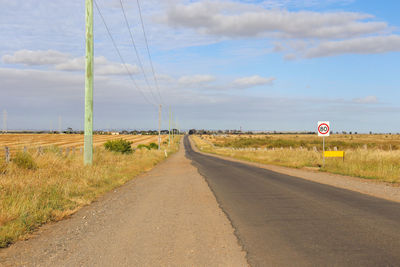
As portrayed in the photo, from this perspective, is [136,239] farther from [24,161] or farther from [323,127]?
[323,127]

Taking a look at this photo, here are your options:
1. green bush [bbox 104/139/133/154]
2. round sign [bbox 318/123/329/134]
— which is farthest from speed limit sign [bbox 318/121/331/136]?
green bush [bbox 104/139/133/154]

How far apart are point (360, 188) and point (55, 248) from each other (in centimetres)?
1151

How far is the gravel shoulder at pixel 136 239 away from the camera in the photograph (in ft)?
17.1

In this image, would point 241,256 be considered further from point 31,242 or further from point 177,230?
point 31,242

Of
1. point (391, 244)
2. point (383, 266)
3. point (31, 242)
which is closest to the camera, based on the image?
point (383, 266)

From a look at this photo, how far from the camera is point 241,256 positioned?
17.5ft

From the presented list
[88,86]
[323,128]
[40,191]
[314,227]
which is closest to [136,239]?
[314,227]

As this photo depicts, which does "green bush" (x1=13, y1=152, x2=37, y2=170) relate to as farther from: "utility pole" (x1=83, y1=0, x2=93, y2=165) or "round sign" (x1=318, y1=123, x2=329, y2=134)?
"round sign" (x1=318, y1=123, x2=329, y2=134)

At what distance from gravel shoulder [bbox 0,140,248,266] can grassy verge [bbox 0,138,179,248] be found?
0.35 metres

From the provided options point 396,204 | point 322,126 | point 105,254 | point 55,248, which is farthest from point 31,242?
point 322,126

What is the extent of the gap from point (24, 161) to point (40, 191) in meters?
5.63

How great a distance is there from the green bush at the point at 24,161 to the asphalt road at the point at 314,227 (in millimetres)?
8461

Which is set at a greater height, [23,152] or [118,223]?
[23,152]

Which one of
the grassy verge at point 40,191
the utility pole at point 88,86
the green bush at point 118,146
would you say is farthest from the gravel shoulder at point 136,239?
the green bush at point 118,146
